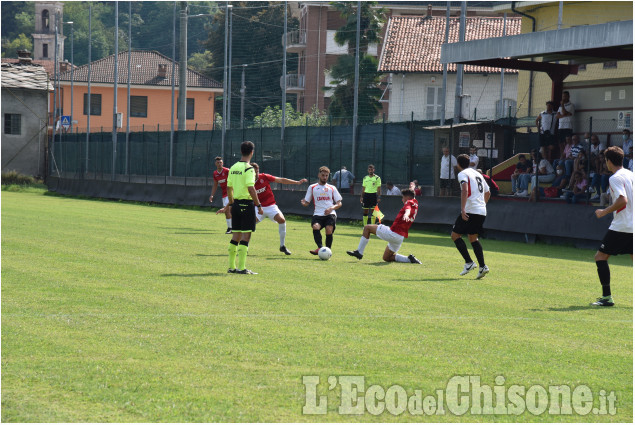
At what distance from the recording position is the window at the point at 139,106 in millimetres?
86188

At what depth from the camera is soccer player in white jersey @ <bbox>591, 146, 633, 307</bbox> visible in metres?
12.2

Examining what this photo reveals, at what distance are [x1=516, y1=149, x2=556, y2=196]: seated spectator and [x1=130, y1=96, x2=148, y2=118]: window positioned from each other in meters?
62.5

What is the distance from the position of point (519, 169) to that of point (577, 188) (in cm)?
314

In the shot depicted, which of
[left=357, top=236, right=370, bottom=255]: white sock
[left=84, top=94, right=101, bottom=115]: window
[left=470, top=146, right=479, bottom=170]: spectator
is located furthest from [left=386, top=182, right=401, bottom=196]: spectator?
[left=84, top=94, right=101, bottom=115]: window

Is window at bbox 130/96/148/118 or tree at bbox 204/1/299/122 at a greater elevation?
tree at bbox 204/1/299/122

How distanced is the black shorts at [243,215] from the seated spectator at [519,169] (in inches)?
559

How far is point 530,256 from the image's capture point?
2114 centimetres

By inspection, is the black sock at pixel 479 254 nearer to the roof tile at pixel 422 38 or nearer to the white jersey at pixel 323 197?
the white jersey at pixel 323 197

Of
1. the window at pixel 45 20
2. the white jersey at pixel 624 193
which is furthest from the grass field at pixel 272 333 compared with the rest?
the window at pixel 45 20

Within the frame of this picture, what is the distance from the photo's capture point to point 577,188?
25.7 meters

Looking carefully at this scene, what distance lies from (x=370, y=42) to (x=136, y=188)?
60.4 ft

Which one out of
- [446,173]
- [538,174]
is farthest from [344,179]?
[538,174]

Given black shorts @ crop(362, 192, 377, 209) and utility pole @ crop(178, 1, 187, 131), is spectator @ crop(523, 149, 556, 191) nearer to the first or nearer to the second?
black shorts @ crop(362, 192, 377, 209)

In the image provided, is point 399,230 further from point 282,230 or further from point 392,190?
point 392,190
